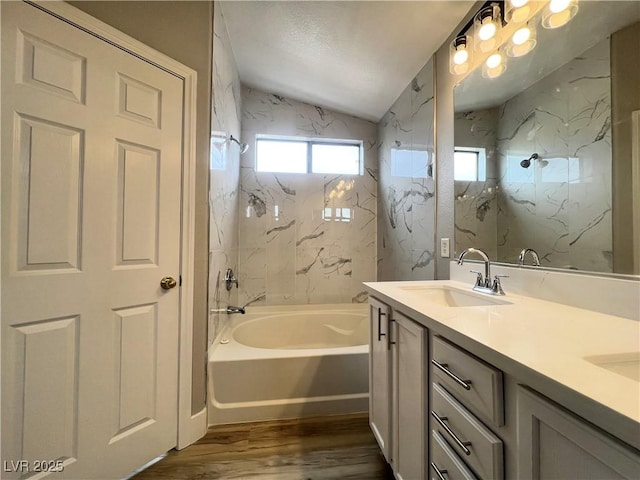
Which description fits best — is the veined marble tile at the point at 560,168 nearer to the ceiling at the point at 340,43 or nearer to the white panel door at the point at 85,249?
the ceiling at the point at 340,43

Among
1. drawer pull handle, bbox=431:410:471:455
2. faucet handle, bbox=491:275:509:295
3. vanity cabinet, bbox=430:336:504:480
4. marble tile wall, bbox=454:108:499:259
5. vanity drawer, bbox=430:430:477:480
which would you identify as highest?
marble tile wall, bbox=454:108:499:259

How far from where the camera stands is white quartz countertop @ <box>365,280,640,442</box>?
402 mm

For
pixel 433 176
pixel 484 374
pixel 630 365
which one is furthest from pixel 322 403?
pixel 433 176

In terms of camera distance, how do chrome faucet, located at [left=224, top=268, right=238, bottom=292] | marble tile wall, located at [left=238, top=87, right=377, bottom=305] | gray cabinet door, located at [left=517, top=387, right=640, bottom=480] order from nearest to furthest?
gray cabinet door, located at [left=517, top=387, right=640, bottom=480]
chrome faucet, located at [left=224, top=268, right=238, bottom=292]
marble tile wall, located at [left=238, top=87, right=377, bottom=305]

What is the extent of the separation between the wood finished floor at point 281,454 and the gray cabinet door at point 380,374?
0.21m

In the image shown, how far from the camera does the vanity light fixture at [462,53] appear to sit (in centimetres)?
150

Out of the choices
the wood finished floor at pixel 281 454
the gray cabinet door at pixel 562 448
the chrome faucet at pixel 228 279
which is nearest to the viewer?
the gray cabinet door at pixel 562 448

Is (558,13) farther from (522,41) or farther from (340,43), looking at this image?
(340,43)

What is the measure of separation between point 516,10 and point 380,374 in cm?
182

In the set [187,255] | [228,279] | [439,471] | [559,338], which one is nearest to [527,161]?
[559,338]

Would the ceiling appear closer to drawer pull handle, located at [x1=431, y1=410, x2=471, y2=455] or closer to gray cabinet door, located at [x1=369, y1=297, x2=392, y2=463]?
gray cabinet door, located at [x1=369, y1=297, x2=392, y2=463]

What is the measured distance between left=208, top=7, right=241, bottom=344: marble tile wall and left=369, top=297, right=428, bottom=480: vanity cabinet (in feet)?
3.41

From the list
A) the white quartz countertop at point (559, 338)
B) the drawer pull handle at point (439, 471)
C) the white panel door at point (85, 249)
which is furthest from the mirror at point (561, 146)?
the white panel door at point (85, 249)

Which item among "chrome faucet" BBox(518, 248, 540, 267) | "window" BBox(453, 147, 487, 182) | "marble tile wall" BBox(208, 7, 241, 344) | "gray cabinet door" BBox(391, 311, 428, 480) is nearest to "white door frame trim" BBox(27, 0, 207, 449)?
"marble tile wall" BBox(208, 7, 241, 344)
